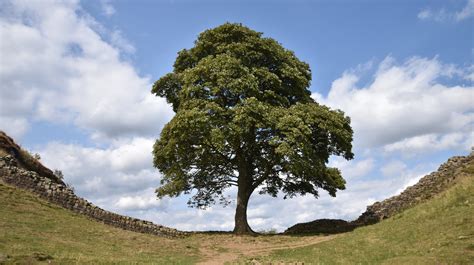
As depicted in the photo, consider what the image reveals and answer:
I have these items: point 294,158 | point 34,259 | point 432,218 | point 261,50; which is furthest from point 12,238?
point 261,50

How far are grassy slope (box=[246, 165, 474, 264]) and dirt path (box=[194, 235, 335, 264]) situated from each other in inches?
81.9

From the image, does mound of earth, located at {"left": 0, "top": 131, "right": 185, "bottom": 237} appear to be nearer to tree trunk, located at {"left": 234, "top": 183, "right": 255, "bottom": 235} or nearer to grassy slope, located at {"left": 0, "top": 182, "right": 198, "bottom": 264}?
grassy slope, located at {"left": 0, "top": 182, "right": 198, "bottom": 264}

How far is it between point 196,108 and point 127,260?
1328 cm

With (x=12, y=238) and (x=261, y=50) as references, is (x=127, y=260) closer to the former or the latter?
(x=12, y=238)

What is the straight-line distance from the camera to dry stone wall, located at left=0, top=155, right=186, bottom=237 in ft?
97.6

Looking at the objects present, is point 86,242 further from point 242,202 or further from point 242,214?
point 242,202

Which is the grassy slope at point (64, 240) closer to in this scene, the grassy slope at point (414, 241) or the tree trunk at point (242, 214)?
the tree trunk at point (242, 214)

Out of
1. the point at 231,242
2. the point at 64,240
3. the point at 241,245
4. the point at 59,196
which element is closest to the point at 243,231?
the point at 231,242

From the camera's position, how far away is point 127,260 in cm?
1908

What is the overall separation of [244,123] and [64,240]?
13662 millimetres

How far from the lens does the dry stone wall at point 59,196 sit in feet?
97.6

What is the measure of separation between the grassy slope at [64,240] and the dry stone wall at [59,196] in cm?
116

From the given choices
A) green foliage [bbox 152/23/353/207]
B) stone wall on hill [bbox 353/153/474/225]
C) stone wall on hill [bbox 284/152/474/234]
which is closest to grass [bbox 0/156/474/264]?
stone wall on hill [bbox 353/153/474/225]

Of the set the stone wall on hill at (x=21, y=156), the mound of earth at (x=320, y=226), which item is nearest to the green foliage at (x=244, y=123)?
the mound of earth at (x=320, y=226)
